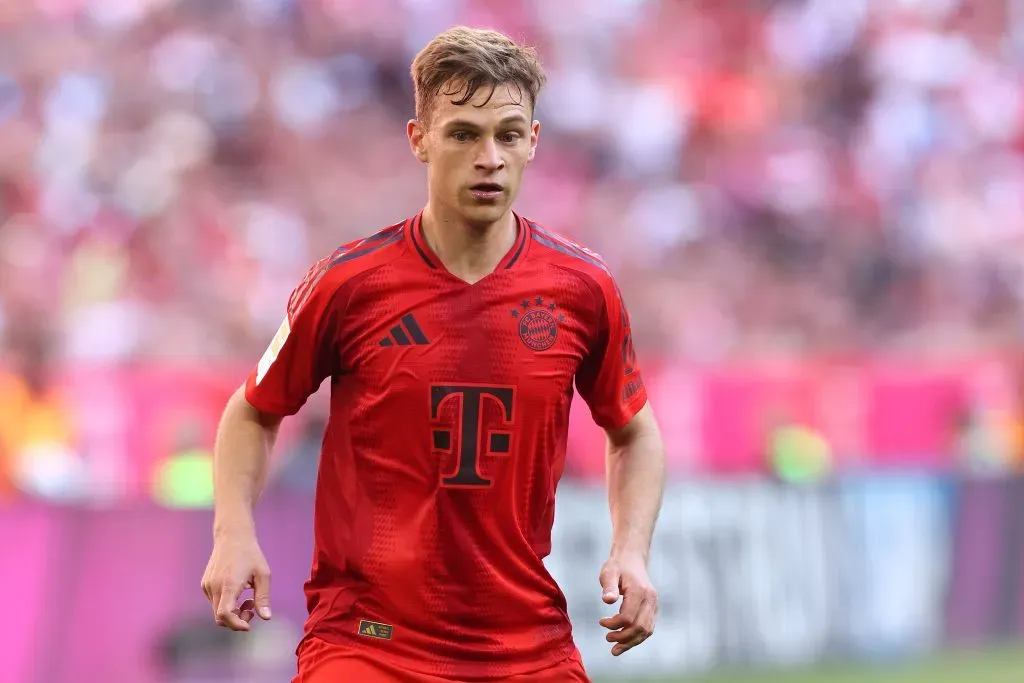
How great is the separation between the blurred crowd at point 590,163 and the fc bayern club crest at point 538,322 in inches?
250

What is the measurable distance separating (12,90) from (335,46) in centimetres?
277

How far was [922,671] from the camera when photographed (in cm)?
859

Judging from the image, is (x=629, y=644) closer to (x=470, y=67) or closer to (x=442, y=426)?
(x=442, y=426)

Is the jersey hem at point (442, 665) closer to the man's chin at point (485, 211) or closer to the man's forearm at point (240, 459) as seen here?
the man's forearm at point (240, 459)

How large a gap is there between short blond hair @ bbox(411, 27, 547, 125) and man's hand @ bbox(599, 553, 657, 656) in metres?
1.05

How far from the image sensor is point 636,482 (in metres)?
3.42

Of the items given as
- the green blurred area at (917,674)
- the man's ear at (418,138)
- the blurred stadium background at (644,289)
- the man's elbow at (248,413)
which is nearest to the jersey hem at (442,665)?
the man's elbow at (248,413)

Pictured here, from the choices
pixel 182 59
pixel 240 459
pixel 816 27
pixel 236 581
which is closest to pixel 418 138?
pixel 240 459

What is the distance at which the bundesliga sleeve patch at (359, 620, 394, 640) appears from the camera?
307 centimetres

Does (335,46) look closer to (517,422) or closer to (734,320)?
(734,320)

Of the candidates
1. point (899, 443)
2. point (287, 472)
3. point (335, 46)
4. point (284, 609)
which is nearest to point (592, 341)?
point (284, 609)

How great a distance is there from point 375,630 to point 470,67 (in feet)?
3.99

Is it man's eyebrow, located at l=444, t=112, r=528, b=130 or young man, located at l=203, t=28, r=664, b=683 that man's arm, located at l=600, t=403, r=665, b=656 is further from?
man's eyebrow, located at l=444, t=112, r=528, b=130

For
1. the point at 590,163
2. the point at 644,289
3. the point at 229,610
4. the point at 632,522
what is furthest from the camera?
the point at 590,163
